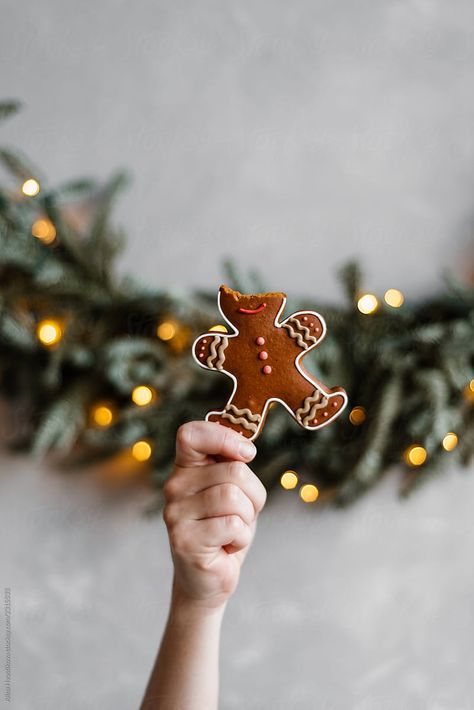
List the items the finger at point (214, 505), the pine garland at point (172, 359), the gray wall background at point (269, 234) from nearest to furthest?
the finger at point (214, 505), the pine garland at point (172, 359), the gray wall background at point (269, 234)

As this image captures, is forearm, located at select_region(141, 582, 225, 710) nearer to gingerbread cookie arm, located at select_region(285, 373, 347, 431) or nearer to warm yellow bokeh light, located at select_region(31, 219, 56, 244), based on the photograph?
gingerbread cookie arm, located at select_region(285, 373, 347, 431)

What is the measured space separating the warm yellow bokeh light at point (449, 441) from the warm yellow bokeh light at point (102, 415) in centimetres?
71

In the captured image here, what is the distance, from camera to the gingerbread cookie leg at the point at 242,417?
0.96m

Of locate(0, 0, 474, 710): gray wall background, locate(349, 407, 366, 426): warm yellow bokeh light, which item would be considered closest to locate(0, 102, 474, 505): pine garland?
locate(349, 407, 366, 426): warm yellow bokeh light

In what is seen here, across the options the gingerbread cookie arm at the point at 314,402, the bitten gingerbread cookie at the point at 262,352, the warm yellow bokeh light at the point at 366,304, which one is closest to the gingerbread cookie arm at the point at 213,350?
the bitten gingerbread cookie at the point at 262,352

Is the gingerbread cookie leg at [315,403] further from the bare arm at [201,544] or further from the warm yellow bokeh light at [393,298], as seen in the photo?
the warm yellow bokeh light at [393,298]

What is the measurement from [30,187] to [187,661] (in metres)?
1.04

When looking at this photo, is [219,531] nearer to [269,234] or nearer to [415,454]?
[415,454]

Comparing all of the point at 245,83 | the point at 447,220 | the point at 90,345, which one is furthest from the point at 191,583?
the point at 245,83

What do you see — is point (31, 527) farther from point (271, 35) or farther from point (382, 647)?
point (271, 35)

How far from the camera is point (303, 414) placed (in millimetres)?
971

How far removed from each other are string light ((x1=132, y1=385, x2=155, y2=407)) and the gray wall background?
0.30 metres

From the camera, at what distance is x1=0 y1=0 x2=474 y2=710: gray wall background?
166cm

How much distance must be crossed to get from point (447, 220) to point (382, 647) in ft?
3.39
